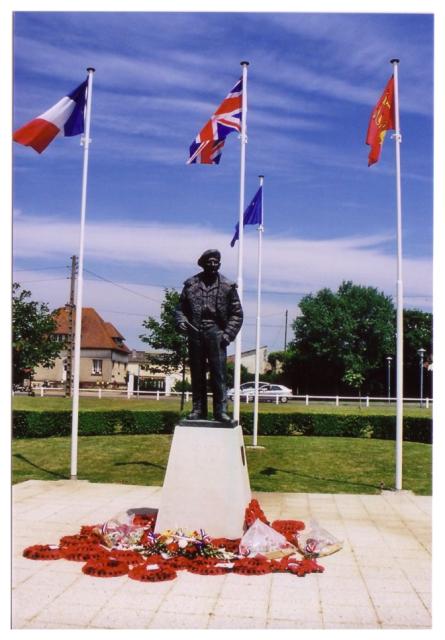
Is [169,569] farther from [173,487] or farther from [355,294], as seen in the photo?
[355,294]

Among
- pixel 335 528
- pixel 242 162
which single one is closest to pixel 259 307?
pixel 242 162

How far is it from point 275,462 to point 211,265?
27.7 feet

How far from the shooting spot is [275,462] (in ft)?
49.1

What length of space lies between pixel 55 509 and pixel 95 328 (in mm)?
41078

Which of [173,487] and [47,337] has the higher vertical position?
[47,337]

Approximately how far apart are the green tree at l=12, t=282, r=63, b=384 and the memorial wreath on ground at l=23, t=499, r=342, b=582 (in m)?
14.7

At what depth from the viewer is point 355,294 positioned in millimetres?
49500

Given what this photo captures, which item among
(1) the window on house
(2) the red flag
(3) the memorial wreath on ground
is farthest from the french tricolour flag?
(1) the window on house

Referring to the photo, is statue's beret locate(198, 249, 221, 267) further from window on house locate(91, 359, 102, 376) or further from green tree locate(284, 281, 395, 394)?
window on house locate(91, 359, 102, 376)

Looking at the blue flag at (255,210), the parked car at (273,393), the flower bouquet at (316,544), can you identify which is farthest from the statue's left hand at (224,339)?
the parked car at (273,393)

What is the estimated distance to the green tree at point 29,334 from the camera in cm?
2122

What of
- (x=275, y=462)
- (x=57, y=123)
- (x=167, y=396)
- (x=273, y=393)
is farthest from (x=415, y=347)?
(x=57, y=123)

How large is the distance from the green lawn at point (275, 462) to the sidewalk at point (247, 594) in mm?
3909
